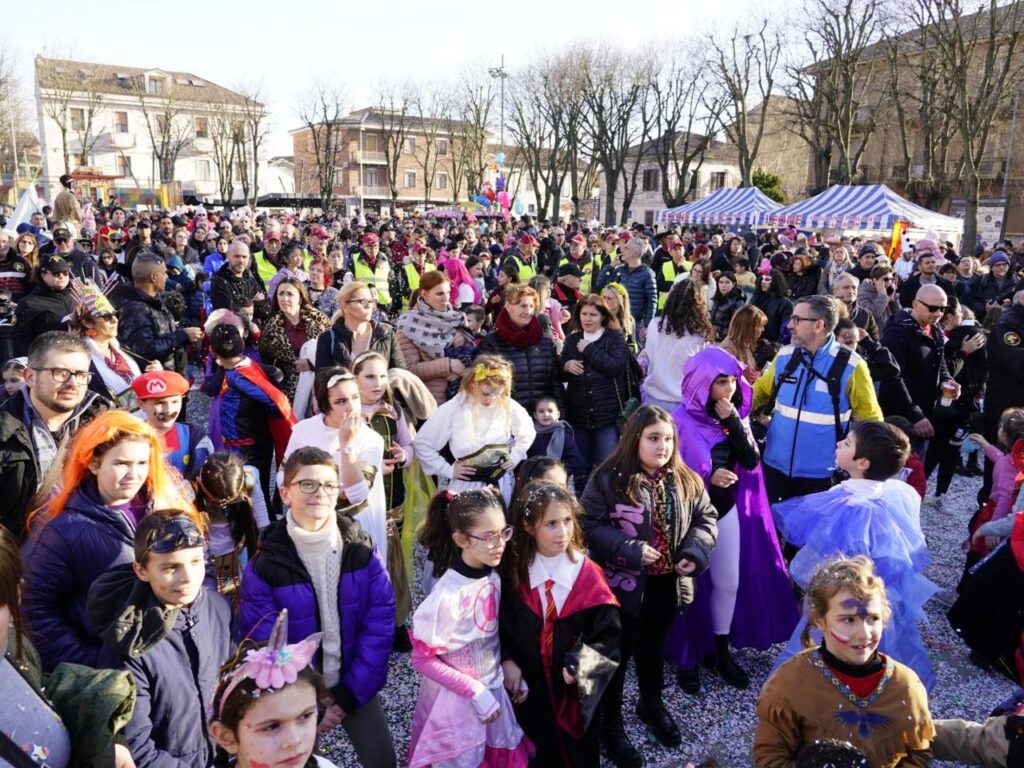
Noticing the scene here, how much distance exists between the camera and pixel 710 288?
9.88 m

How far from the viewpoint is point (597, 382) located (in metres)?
5.07

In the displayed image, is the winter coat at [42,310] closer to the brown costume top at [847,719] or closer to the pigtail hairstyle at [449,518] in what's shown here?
the pigtail hairstyle at [449,518]

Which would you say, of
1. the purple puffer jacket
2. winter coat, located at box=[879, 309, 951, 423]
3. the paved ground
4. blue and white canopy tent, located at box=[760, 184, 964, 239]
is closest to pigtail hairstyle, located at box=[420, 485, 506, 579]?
the purple puffer jacket

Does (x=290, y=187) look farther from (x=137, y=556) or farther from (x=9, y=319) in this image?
(x=137, y=556)

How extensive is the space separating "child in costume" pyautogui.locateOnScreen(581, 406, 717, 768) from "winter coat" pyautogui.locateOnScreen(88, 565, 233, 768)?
5.41 ft

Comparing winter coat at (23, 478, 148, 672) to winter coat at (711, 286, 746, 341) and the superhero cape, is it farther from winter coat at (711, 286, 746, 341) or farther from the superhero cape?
winter coat at (711, 286, 746, 341)

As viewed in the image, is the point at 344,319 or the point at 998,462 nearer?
the point at 998,462

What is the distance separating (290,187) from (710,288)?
2851 inches

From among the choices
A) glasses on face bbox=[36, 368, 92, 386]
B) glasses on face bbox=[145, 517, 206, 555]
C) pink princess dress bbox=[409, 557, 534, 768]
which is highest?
glasses on face bbox=[36, 368, 92, 386]

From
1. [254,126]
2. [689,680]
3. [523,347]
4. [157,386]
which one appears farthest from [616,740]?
[254,126]

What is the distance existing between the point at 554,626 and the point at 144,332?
429 centimetres

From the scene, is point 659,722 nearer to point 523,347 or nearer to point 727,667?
point 727,667

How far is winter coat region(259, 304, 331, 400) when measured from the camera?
17.6 feet

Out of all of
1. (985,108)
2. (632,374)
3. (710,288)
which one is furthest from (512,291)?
(985,108)
